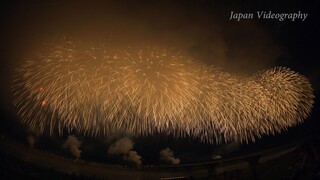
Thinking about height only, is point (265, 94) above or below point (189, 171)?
above

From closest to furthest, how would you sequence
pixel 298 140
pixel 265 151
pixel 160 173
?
1. pixel 298 140
2. pixel 265 151
3. pixel 160 173

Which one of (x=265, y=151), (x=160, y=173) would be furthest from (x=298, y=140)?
(x=160, y=173)

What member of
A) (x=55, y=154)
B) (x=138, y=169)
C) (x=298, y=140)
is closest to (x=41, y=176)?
(x=55, y=154)

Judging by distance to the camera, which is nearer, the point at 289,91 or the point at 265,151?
the point at 289,91

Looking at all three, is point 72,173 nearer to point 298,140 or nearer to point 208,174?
point 208,174

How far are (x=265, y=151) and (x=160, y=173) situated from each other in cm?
1189

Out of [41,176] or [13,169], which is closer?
[13,169]

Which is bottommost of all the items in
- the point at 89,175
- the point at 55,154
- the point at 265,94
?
the point at 89,175

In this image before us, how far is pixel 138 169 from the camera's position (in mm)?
34719

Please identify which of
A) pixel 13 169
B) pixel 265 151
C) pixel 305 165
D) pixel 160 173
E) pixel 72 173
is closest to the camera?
pixel 305 165

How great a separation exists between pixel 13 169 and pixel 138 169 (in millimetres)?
14035

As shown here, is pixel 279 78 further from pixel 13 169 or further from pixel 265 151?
pixel 13 169

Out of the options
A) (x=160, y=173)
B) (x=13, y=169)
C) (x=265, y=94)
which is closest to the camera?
(x=265, y=94)

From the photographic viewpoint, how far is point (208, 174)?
3269 centimetres
